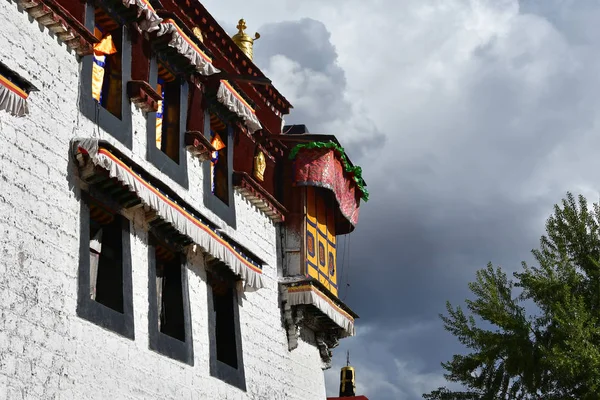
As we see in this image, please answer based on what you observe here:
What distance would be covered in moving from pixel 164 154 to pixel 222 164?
8.60 feet

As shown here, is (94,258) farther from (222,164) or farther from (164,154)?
(222,164)

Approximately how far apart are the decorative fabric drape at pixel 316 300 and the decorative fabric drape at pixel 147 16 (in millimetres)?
6405

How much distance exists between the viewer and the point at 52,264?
11.2m

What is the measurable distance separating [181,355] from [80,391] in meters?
2.75

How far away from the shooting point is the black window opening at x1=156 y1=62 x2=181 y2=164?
1524 cm

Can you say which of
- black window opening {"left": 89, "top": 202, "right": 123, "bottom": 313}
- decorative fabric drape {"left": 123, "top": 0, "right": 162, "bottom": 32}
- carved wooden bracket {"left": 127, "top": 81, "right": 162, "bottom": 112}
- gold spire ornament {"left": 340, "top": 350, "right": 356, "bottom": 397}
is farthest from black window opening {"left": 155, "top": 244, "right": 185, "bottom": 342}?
gold spire ornament {"left": 340, "top": 350, "right": 356, "bottom": 397}

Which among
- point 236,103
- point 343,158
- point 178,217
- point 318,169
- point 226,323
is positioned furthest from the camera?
point 343,158

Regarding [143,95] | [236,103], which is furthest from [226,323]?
[143,95]

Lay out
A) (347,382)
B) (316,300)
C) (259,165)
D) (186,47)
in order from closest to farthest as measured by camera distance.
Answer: (186,47), (316,300), (259,165), (347,382)

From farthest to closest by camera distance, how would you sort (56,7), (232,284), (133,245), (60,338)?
(232,284) < (133,245) < (56,7) < (60,338)

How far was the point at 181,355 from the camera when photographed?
13781 millimetres

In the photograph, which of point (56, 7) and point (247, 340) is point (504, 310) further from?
point (56, 7)

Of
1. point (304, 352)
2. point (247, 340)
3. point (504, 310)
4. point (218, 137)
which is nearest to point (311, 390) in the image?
point (304, 352)

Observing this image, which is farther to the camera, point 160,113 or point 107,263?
point 160,113
